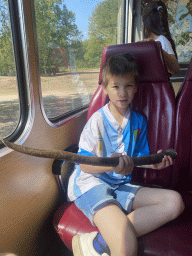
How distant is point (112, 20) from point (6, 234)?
7.79ft

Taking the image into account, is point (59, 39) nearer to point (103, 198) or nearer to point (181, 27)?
point (103, 198)

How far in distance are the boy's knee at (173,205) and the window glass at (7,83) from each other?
778mm

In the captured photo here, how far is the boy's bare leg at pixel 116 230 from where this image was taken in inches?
27.7

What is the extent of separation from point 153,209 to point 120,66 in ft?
2.22

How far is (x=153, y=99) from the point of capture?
3.55ft

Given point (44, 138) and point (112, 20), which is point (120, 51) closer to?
point (44, 138)

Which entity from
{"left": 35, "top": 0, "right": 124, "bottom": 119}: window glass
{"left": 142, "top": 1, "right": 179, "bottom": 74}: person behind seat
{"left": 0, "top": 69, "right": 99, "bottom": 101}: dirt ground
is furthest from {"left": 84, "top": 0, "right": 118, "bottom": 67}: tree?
{"left": 142, "top": 1, "right": 179, "bottom": 74}: person behind seat

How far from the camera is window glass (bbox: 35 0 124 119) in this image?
42.9 inches

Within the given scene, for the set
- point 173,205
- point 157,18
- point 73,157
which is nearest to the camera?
point 73,157

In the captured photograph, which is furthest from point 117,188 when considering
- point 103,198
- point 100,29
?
point 100,29

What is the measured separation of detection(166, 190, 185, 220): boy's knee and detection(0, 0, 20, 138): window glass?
778 mm

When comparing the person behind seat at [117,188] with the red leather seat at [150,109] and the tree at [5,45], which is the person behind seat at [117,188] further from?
the tree at [5,45]

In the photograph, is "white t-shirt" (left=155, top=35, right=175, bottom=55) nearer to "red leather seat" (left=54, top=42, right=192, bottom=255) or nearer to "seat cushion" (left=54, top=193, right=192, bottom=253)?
"red leather seat" (left=54, top=42, right=192, bottom=255)

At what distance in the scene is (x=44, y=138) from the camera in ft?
3.35
